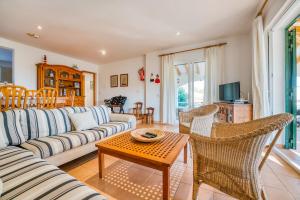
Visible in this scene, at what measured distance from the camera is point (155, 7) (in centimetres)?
253

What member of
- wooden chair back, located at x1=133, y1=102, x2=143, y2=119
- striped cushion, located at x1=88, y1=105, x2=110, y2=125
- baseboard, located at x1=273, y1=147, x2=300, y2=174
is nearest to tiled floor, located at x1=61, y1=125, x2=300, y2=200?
baseboard, located at x1=273, y1=147, x2=300, y2=174

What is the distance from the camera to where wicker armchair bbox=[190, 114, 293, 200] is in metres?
0.88

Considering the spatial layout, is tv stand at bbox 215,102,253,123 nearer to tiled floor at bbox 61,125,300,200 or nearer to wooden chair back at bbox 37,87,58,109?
tiled floor at bbox 61,125,300,200

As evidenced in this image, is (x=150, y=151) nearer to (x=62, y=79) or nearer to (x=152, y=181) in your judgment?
(x=152, y=181)

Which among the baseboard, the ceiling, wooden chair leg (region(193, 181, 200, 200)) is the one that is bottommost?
the baseboard

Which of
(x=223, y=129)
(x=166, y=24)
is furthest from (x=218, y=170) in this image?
(x=166, y=24)

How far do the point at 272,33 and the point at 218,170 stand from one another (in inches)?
111

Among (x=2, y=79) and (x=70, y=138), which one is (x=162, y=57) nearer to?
(x=70, y=138)

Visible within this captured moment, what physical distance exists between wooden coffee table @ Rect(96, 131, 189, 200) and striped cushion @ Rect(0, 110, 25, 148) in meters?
0.98

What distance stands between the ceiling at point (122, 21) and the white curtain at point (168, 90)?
1.92 ft

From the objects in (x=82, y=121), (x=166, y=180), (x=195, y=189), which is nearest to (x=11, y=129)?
(x=82, y=121)

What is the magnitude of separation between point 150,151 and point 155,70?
4.02m

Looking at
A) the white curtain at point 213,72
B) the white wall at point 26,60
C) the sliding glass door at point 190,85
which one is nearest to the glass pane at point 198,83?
the sliding glass door at point 190,85

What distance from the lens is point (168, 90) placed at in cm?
470
